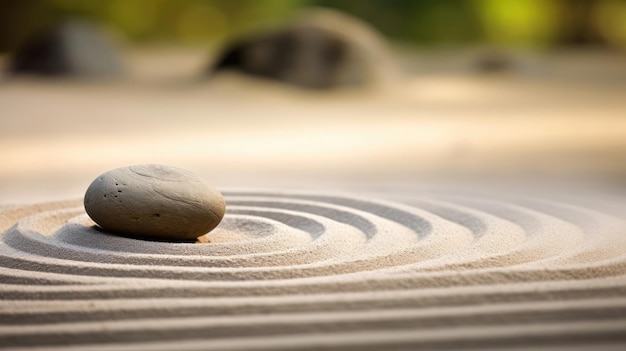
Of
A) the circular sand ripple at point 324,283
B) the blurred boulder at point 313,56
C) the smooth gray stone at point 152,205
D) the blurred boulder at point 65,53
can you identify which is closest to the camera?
the circular sand ripple at point 324,283

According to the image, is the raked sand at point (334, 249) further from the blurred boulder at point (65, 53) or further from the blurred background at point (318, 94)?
the blurred boulder at point (65, 53)

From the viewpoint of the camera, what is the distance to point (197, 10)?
2405 centimetres

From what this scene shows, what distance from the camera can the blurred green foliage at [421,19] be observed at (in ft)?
76.6

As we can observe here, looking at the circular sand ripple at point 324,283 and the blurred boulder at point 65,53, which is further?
the blurred boulder at point 65,53

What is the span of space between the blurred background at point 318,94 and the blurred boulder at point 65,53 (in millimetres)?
28

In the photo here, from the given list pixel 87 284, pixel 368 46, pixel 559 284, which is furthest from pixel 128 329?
pixel 368 46

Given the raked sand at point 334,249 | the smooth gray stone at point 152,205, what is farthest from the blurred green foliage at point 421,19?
the smooth gray stone at point 152,205

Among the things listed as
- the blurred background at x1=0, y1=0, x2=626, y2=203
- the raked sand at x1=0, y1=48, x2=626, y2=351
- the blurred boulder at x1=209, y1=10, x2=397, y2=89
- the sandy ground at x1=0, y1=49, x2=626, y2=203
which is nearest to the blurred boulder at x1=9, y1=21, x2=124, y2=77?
the blurred background at x1=0, y1=0, x2=626, y2=203

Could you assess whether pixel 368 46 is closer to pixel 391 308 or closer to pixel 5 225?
pixel 5 225

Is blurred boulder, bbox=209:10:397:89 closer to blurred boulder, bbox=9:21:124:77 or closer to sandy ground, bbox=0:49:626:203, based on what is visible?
sandy ground, bbox=0:49:626:203

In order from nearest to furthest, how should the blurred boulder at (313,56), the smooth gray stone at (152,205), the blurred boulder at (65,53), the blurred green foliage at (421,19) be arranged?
1. the smooth gray stone at (152,205)
2. the blurred boulder at (313,56)
3. the blurred boulder at (65,53)
4. the blurred green foliage at (421,19)

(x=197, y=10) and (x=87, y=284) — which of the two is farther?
(x=197, y=10)

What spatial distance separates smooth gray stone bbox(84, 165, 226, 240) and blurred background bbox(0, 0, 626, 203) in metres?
2.04

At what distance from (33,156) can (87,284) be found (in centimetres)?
519
